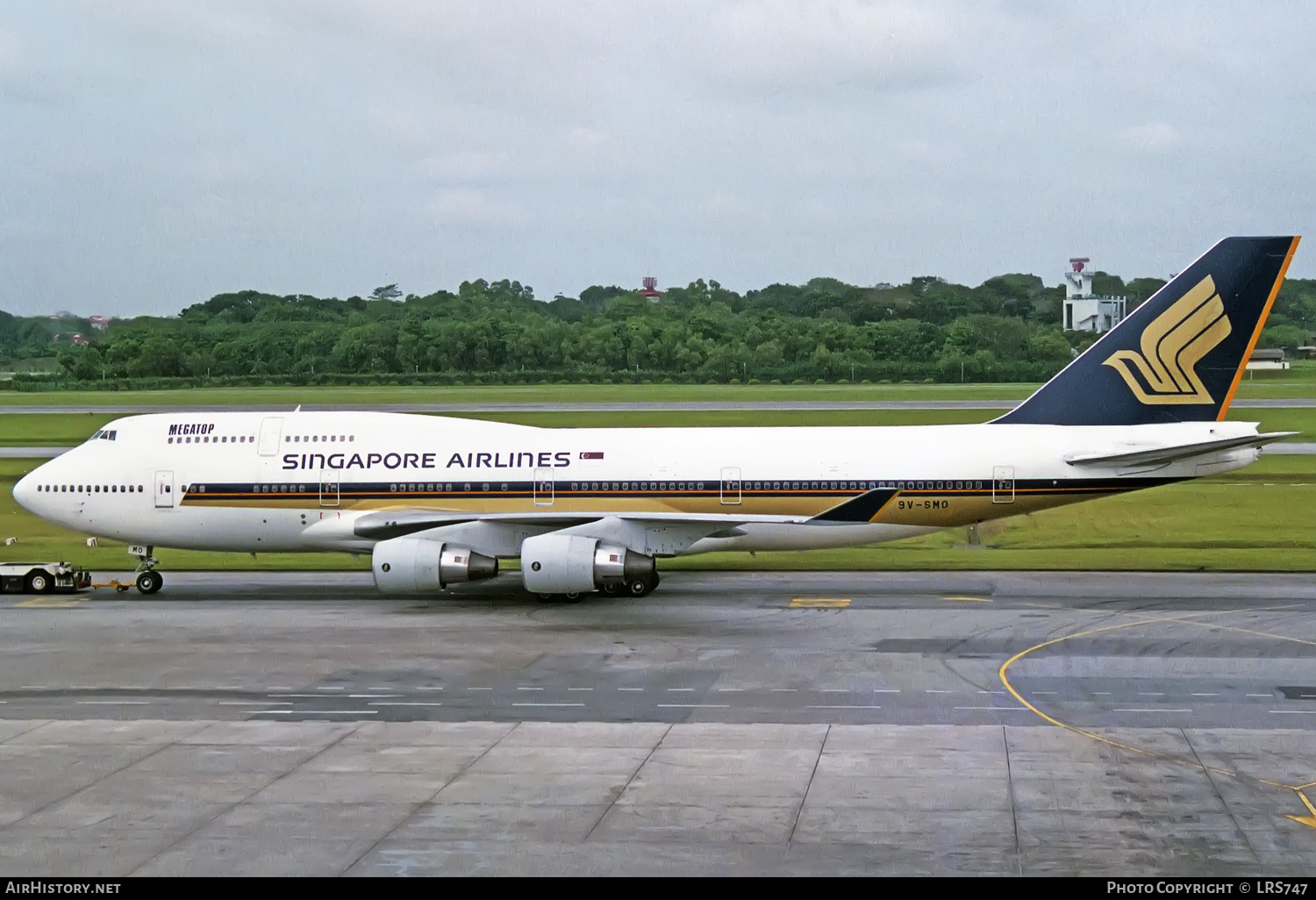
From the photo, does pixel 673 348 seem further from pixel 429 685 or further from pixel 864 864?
pixel 864 864

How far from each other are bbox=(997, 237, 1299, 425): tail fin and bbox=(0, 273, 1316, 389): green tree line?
42367 mm

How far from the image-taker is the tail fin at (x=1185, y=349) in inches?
1330

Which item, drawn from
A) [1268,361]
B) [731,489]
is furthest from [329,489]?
[1268,361]

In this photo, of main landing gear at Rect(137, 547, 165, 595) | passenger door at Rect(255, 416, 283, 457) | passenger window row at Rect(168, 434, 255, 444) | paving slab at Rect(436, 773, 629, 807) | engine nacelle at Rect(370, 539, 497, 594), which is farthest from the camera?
passenger window row at Rect(168, 434, 255, 444)

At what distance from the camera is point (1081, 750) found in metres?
18.5

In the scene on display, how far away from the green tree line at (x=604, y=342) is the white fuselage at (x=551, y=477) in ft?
124

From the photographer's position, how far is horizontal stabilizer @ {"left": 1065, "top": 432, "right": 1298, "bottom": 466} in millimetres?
32156

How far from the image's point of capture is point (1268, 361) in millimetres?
81750

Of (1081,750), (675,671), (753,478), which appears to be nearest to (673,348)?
(753,478)

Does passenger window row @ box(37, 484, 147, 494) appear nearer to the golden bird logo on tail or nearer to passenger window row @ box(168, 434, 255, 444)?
passenger window row @ box(168, 434, 255, 444)

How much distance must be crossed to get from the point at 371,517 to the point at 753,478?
9.58m

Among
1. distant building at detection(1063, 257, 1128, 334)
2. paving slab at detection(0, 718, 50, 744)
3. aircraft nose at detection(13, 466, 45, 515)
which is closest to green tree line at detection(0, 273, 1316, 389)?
distant building at detection(1063, 257, 1128, 334)

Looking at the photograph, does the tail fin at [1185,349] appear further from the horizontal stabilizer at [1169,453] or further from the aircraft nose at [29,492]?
the aircraft nose at [29,492]

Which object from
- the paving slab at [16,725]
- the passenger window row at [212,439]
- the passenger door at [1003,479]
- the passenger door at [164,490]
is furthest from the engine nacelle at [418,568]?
the passenger door at [1003,479]
